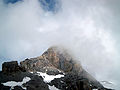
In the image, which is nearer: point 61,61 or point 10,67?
point 10,67

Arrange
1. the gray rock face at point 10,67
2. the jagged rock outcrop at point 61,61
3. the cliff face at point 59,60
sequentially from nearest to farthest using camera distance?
the gray rock face at point 10,67 → the jagged rock outcrop at point 61,61 → the cliff face at point 59,60

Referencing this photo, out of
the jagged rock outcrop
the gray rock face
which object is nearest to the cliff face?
the jagged rock outcrop

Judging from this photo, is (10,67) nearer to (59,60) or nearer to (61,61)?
(59,60)

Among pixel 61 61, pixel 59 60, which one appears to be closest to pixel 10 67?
pixel 59 60

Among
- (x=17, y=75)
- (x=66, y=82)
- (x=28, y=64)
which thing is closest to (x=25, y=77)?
(x=17, y=75)

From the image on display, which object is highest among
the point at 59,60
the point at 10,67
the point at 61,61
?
the point at 59,60

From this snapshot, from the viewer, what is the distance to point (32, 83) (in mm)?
91500

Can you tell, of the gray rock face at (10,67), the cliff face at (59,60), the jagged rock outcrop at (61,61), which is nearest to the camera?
the gray rock face at (10,67)

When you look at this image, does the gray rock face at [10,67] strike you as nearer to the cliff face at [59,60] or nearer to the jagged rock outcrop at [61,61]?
the jagged rock outcrop at [61,61]

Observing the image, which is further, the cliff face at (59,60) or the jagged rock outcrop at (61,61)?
the cliff face at (59,60)

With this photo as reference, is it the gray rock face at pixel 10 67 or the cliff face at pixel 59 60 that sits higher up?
the cliff face at pixel 59 60

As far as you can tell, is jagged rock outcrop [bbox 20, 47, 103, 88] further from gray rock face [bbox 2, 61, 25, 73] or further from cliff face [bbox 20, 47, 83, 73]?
gray rock face [bbox 2, 61, 25, 73]

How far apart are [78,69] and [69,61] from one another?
13688 millimetres

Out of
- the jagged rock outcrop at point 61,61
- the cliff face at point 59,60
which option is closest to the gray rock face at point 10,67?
the jagged rock outcrop at point 61,61
